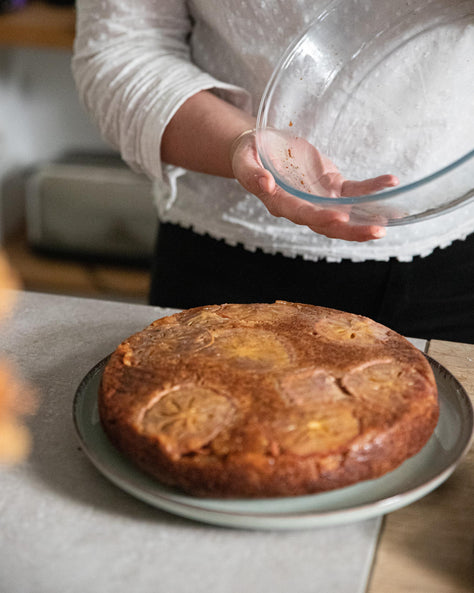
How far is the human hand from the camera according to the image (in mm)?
695

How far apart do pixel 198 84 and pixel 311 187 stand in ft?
0.85

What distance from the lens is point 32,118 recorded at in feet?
8.27

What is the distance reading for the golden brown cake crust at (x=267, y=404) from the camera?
20.1 inches

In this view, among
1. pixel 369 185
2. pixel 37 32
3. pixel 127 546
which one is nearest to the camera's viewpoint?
pixel 127 546

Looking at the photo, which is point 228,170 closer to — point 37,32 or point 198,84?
point 198,84

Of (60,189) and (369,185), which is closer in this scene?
(369,185)

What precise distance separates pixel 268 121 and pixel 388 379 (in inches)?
13.9

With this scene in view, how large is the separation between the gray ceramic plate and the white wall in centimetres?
205

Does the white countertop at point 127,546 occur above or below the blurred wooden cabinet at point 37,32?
above

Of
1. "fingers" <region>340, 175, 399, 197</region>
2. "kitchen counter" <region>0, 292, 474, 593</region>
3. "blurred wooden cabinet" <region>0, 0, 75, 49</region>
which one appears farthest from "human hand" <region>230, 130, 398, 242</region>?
"blurred wooden cabinet" <region>0, 0, 75, 49</region>

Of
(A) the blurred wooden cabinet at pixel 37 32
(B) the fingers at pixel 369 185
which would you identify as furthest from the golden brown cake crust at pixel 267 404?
(A) the blurred wooden cabinet at pixel 37 32

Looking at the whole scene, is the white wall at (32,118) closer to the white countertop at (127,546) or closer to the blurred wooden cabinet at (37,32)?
the blurred wooden cabinet at (37,32)

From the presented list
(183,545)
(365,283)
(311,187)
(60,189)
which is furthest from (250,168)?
(60,189)

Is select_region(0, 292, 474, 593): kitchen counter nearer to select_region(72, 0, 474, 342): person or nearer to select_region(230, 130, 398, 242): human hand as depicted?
select_region(230, 130, 398, 242): human hand
